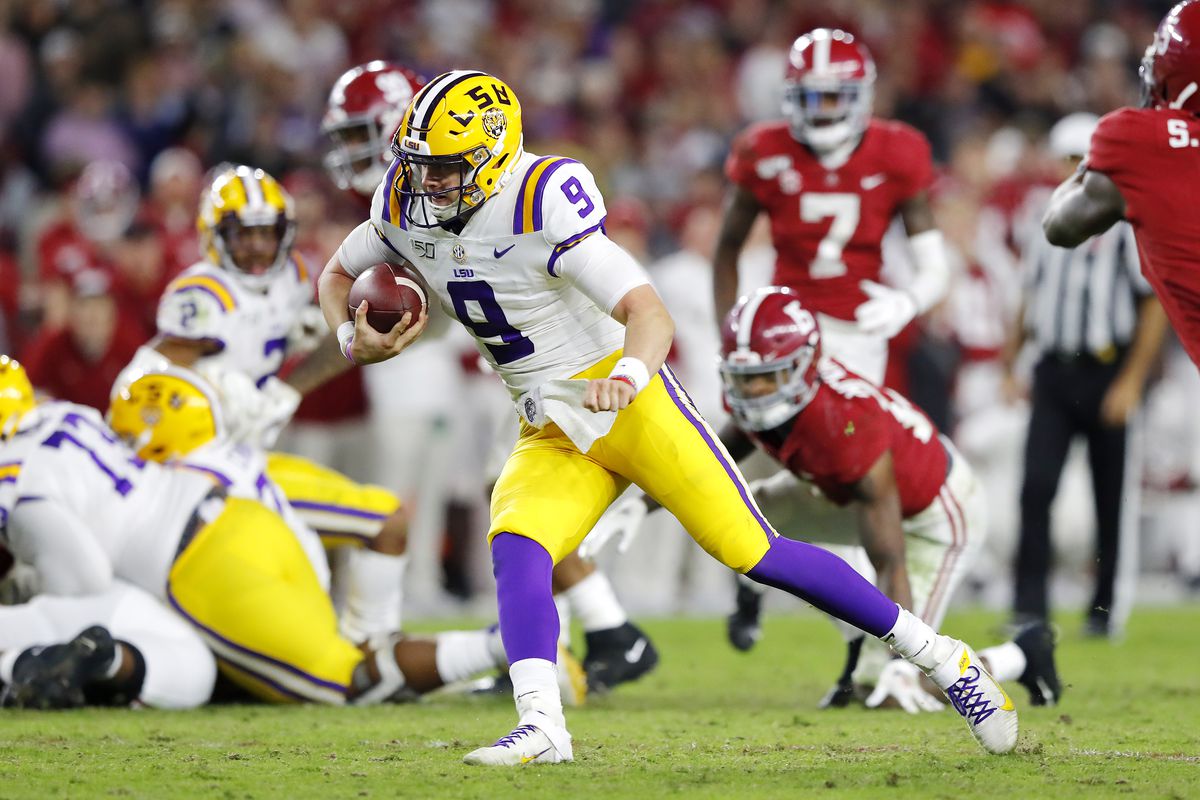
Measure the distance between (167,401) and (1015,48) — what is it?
9.56 metres

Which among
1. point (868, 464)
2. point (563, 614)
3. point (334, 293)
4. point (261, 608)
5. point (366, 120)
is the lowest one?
point (563, 614)

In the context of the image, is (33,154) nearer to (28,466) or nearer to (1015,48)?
(28,466)

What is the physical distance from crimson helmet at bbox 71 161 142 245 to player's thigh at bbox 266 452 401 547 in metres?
3.85

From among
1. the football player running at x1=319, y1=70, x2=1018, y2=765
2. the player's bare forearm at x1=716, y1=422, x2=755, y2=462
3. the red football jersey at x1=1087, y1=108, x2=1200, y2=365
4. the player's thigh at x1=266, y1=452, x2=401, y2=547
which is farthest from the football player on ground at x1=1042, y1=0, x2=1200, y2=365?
the player's thigh at x1=266, y1=452, x2=401, y2=547

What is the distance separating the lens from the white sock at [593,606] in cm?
591

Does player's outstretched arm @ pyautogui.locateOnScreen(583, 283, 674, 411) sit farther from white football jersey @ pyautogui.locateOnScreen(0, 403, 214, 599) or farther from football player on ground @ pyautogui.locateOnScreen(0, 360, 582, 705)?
white football jersey @ pyautogui.locateOnScreen(0, 403, 214, 599)

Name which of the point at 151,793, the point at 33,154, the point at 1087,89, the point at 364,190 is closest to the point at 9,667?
the point at 151,793

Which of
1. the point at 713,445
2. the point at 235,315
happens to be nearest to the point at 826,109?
the point at 235,315

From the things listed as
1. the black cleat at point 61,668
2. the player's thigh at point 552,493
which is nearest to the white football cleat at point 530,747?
the player's thigh at point 552,493

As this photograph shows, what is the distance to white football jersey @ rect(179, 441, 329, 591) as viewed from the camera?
5.68 metres

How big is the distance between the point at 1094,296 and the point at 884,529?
2.76 meters

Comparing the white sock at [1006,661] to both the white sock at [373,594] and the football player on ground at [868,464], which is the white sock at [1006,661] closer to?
the football player on ground at [868,464]

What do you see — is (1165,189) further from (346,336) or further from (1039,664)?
(346,336)

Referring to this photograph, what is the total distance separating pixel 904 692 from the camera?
5480mm
